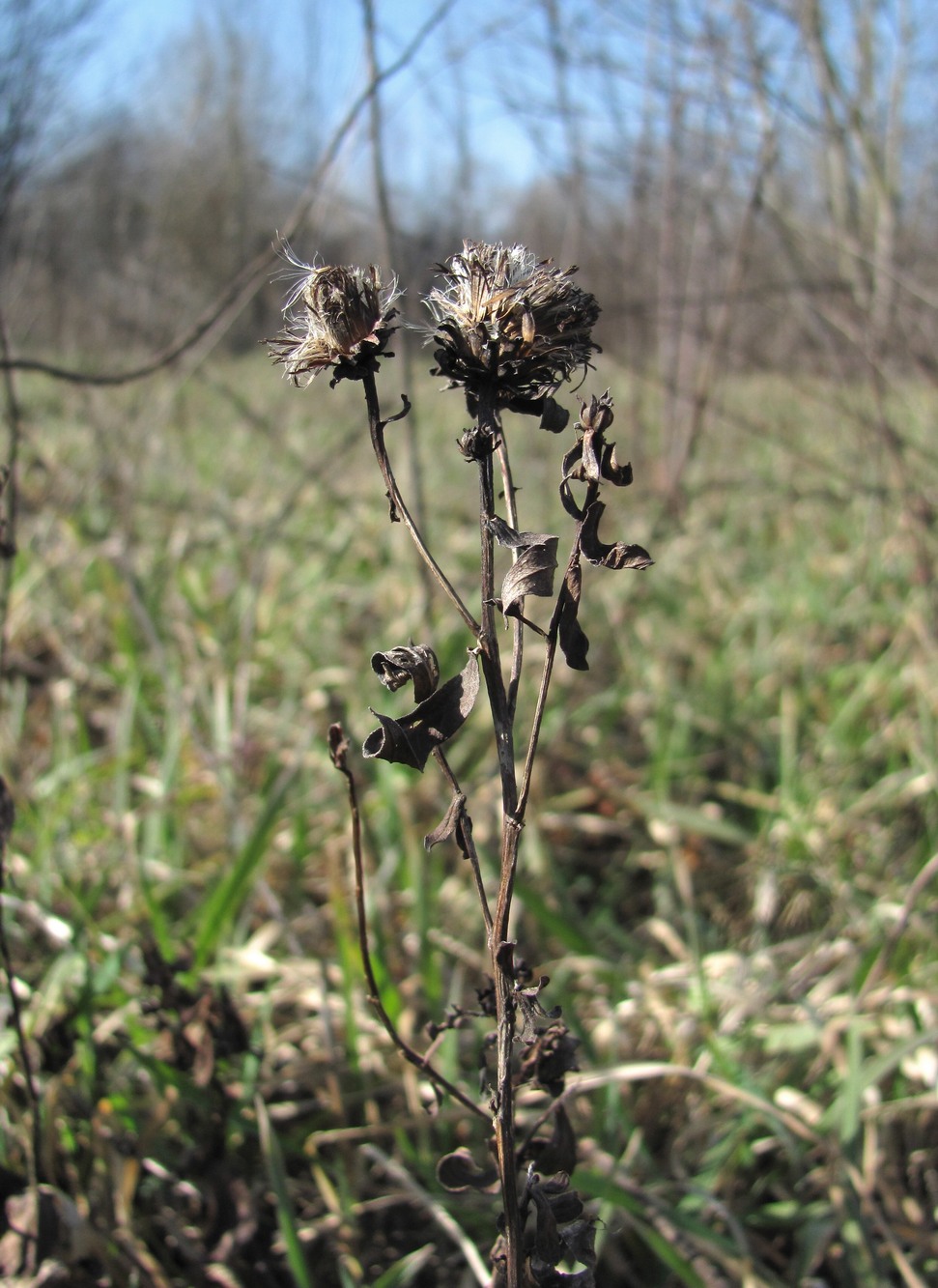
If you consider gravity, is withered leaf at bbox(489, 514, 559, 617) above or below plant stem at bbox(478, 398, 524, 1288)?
above

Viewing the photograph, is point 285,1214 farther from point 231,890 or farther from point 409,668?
point 409,668

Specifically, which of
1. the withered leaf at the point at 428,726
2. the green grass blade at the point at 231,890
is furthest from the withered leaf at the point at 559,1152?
the green grass blade at the point at 231,890

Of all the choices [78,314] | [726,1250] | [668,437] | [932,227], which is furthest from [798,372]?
[726,1250]

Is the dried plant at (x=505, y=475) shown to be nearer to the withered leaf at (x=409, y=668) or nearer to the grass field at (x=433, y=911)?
the withered leaf at (x=409, y=668)

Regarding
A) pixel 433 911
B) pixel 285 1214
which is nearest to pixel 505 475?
pixel 285 1214

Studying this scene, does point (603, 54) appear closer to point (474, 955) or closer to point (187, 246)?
point (187, 246)

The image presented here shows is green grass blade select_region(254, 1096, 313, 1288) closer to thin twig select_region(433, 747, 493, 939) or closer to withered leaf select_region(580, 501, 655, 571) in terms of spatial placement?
thin twig select_region(433, 747, 493, 939)

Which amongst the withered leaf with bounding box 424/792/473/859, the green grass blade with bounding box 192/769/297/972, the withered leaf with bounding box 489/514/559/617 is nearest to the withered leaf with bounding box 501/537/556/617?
the withered leaf with bounding box 489/514/559/617
